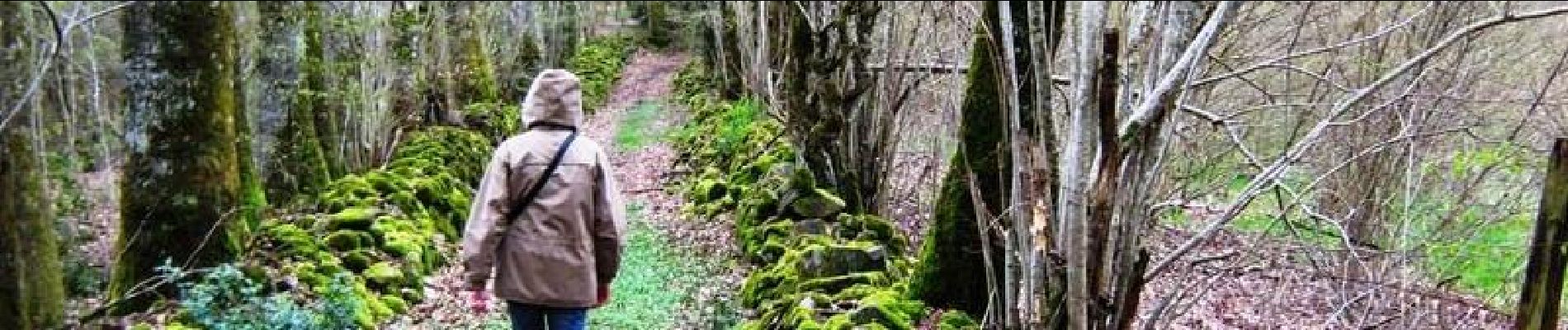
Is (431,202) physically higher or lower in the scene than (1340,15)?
lower

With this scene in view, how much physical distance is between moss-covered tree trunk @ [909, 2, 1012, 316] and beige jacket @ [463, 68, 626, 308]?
4.67 feet

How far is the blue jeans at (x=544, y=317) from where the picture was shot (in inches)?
188

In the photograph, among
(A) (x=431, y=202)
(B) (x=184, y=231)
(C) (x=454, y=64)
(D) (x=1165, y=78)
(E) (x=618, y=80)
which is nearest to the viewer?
(D) (x=1165, y=78)

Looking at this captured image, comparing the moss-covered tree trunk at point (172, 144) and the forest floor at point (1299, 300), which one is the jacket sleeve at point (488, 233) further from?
the moss-covered tree trunk at point (172, 144)

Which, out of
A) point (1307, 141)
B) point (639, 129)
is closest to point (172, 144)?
point (1307, 141)

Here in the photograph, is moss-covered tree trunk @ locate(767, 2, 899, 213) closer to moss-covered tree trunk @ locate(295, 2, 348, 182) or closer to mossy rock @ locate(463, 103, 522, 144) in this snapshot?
moss-covered tree trunk @ locate(295, 2, 348, 182)

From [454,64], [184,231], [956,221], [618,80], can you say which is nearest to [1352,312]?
[956,221]

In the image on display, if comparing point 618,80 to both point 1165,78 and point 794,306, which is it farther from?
point 1165,78

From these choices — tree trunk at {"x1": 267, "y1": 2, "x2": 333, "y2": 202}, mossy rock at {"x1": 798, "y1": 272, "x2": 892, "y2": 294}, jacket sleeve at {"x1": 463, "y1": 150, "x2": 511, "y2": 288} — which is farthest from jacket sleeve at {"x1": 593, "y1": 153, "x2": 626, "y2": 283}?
tree trunk at {"x1": 267, "y1": 2, "x2": 333, "y2": 202}

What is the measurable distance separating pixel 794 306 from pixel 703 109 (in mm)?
12950

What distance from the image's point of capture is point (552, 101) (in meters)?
4.73

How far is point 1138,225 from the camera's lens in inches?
129

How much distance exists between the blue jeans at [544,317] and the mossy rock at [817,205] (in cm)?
376

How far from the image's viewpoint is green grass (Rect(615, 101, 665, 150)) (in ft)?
61.6
